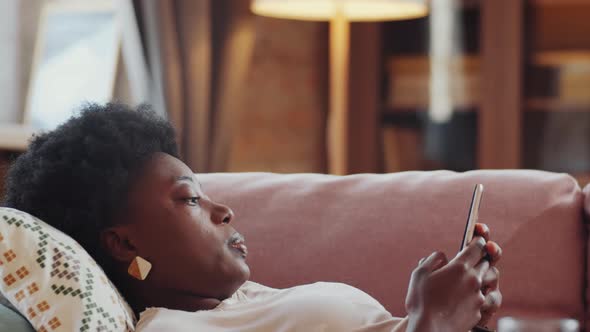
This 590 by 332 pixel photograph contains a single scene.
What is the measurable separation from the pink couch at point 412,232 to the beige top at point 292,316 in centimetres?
35

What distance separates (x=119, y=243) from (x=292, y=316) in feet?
0.90

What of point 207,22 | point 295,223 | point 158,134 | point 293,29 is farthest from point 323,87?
point 158,134

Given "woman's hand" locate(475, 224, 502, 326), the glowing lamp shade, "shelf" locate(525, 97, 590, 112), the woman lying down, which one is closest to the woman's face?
the woman lying down

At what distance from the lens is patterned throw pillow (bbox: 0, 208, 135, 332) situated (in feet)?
3.79

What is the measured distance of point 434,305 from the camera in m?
1.04

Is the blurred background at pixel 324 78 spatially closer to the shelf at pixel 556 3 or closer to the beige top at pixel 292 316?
the shelf at pixel 556 3

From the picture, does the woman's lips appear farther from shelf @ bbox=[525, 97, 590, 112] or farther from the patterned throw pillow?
shelf @ bbox=[525, 97, 590, 112]

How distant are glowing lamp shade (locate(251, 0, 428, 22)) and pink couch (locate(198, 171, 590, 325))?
4.92ft

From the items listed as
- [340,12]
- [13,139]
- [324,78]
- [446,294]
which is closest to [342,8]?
[340,12]

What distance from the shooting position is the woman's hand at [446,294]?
103cm

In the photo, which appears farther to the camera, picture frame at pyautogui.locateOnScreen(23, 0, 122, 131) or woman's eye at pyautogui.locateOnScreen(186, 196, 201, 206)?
picture frame at pyautogui.locateOnScreen(23, 0, 122, 131)

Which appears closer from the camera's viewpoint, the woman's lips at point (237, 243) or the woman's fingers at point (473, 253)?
the woman's fingers at point (473, 253)

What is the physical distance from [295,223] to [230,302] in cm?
38

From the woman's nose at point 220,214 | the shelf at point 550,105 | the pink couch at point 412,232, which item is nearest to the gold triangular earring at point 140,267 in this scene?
the woman's nose at point 220,214
